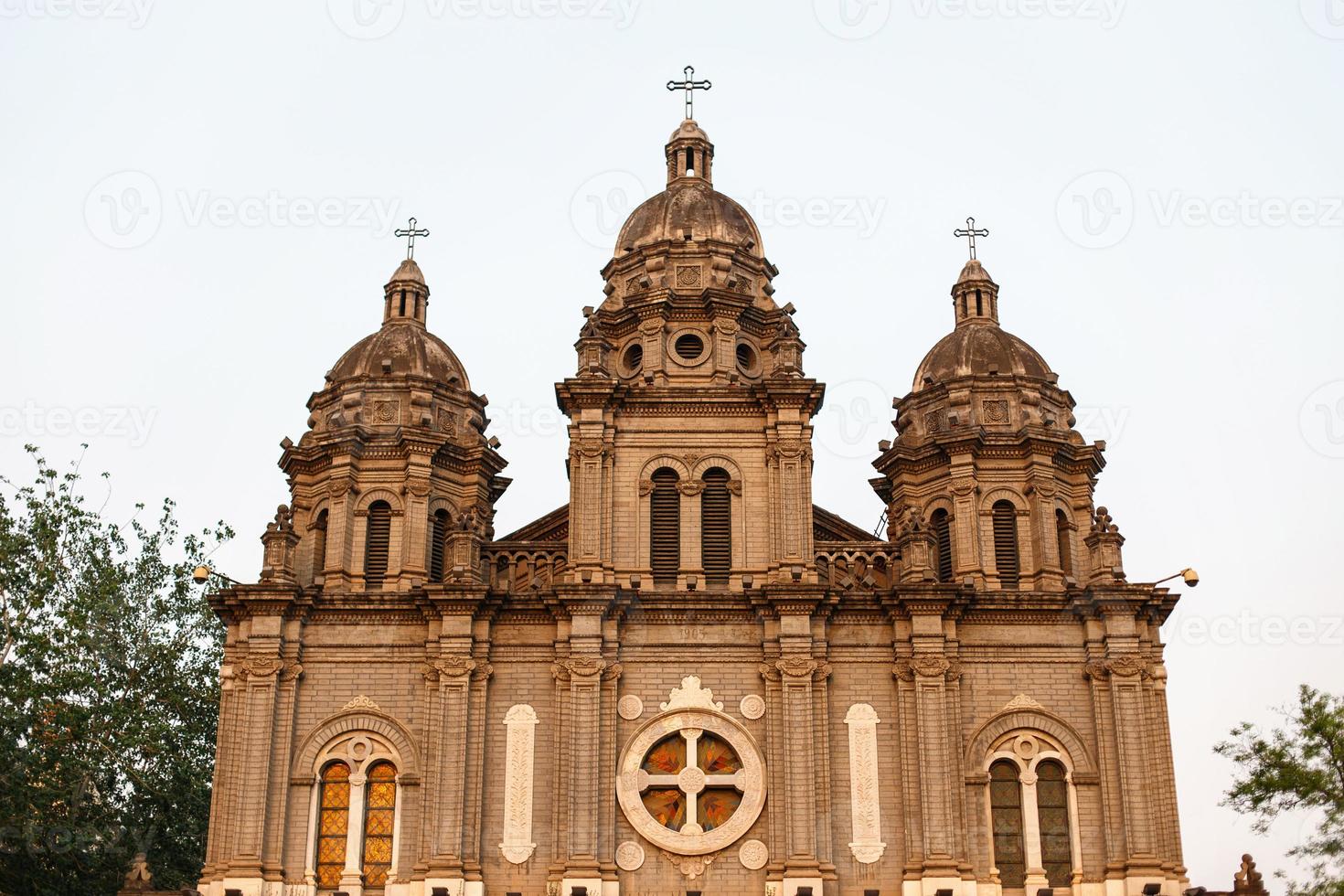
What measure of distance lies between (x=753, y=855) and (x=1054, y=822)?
6.23m

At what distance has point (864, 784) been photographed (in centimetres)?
3450

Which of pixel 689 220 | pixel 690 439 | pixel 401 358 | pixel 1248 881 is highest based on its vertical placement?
pixel 689 220

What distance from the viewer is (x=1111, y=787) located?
113 ft

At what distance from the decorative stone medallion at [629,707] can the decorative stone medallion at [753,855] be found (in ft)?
11.3

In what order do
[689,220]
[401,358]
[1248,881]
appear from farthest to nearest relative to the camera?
[689,220] → [401,358] → [1248,881]

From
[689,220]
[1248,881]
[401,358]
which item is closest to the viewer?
[1248,881]

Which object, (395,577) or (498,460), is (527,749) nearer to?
A: (395,577)

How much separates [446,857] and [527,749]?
9.02 feet

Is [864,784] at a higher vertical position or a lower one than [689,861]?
higher

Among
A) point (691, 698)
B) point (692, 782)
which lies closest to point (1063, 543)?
point (691, 698)

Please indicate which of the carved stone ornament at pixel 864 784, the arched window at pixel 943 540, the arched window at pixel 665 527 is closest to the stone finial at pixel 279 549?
the arched window at pixel 665 527

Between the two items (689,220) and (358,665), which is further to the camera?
(689,220)

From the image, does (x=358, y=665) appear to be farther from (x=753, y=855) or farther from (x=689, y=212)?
(x=689, y=212)

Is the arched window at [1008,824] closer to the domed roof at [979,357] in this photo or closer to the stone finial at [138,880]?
the domed roof at [979,357]
